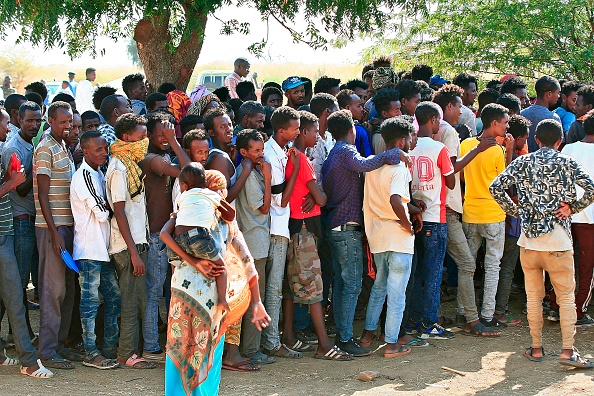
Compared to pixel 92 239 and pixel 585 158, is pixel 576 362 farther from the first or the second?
pixel 92 239

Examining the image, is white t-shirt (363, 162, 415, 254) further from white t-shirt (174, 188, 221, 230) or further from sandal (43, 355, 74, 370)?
sandal (43, 355, 74, 370)

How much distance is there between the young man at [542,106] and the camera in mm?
8672

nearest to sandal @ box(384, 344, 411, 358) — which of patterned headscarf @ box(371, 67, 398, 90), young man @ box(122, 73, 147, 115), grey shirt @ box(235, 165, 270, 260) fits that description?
grey shirt @ box(235, 165, 270, 260)

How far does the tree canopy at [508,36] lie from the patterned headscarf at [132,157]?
5744mm

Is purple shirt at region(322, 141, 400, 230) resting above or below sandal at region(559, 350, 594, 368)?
above

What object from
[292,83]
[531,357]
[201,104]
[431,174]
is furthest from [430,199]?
[292,83]

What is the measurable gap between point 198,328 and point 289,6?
5942 mm

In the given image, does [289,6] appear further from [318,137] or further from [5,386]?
[5,386]

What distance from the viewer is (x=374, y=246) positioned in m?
6.88

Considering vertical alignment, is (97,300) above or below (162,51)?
below

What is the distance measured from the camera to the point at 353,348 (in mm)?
6977

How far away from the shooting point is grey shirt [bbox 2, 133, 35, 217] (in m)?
6.53

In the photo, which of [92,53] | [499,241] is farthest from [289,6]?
[499,241]

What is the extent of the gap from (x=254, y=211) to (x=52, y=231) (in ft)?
5.20
